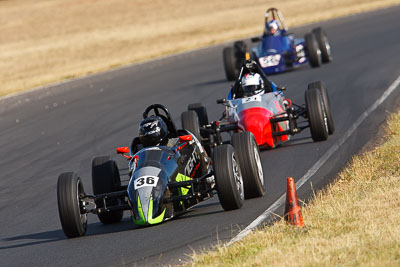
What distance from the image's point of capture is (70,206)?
393 inches

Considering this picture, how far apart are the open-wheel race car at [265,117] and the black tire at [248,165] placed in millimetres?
3083

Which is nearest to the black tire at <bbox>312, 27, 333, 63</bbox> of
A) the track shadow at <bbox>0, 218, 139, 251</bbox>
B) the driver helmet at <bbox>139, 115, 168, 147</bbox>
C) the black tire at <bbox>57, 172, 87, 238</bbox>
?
the driver helmet at <bbox>139, 115, 168, 147</bbox>

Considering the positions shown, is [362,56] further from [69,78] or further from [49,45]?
[49,45]

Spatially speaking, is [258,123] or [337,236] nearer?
[337,236]

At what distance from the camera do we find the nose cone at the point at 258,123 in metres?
14.5

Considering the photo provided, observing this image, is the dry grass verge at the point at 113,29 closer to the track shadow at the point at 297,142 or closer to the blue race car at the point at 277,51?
the blue race car at the point at 277,51

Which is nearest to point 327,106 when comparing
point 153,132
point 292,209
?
point 153,132

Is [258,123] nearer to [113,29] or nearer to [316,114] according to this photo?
[316,114]

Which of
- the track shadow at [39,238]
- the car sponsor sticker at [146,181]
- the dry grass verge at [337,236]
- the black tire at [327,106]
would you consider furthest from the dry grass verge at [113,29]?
the dry grass verge at [337,236]

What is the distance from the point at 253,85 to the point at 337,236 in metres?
7.82

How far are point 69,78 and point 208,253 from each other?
26336 mm

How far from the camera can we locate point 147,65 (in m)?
34.6

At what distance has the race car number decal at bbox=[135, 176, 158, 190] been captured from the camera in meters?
9.85

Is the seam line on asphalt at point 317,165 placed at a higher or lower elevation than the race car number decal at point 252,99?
lower
